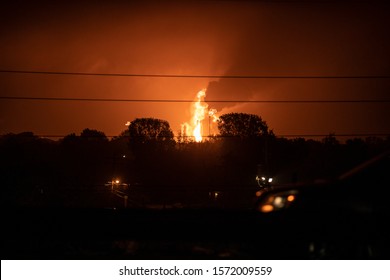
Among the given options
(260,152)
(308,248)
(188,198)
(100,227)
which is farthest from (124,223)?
(260,152)

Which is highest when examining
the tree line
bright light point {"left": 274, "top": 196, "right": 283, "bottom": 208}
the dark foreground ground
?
the tree line

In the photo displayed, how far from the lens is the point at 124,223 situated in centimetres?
1342

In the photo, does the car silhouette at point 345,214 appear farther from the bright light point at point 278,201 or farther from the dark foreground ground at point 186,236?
the bright light point at point 278,201

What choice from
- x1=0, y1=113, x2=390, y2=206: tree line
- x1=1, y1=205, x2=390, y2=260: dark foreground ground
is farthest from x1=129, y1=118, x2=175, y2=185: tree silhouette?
x1=1, y1=205, x2=390, y2=260: dark foreground ground

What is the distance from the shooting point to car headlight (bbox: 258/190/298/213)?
7605mm

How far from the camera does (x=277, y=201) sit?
25.7 feet

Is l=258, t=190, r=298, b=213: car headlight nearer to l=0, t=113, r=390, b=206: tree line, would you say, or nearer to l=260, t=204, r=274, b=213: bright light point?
l=260, t=204, r=274, b=213: bright light point

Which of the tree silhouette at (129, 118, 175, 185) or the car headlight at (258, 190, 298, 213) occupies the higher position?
the tree silhouette at (129, 118, 175, 185)

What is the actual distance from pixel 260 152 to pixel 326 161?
10522 millimetres

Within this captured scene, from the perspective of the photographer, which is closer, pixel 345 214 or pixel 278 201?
pixel 345 214

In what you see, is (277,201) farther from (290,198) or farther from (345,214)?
(345,214)

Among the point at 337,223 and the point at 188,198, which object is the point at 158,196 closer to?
the point at 188,198

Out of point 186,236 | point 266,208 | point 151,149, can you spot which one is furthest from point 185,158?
point 266,208

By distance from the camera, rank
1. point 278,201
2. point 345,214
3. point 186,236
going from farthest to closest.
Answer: point 186,236 → point 278,201 → point 345,214
